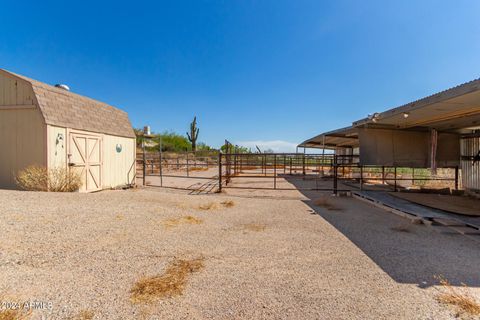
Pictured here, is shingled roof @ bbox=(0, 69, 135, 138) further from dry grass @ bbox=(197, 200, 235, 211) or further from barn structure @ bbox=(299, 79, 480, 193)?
barn structure @ bbox=(299, 79, 480, 193)

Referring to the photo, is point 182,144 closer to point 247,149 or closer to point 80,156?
point 247,149

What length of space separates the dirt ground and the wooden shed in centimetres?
194

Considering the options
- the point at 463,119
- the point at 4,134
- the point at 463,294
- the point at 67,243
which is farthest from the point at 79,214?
the point at 463,119

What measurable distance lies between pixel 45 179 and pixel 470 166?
1432 centimetres

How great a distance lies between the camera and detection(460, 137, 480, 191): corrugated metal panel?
25.4 ft

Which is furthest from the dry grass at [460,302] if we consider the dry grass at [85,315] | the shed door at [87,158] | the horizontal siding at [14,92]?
the horizontal siding at [14,92]

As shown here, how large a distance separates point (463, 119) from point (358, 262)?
7.11 m

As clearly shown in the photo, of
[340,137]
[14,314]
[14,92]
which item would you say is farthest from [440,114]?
[14,92]

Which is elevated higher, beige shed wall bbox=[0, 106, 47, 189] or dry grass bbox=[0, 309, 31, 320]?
beige shed wall bbox=[0, 106, 47, 189]

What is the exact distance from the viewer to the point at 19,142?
643 centimetres

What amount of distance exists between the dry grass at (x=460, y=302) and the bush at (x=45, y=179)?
8.52m

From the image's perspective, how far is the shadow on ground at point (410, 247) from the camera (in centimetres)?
258

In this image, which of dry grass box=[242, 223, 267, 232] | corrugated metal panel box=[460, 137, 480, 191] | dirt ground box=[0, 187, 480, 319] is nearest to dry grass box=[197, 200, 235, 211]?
dirt ground box=[0, 187, 480, 319]

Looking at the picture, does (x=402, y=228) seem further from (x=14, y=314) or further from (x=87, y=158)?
(x=87, y=158)
